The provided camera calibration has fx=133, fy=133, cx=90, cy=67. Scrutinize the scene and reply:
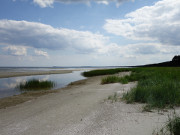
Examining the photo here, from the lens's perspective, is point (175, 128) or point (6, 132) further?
point (6, 132)

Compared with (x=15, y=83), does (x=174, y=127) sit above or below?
above

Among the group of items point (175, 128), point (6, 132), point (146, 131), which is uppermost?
point (175, 128)

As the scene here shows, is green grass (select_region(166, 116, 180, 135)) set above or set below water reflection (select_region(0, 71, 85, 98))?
above

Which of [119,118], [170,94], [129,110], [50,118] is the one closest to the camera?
[119,118]

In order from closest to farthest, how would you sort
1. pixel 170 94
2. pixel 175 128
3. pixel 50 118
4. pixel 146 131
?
pixel 175 128, pixel 146 131, pixel 50 118, pixel 170 94

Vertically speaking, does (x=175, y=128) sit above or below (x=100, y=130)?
above

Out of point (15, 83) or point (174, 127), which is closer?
point (174, 127)

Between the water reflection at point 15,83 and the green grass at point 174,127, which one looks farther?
the water reflection at point 15,83

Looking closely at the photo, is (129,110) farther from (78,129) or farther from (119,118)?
(78,129)

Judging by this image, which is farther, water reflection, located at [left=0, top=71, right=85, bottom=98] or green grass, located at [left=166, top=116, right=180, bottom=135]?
water reflection, located at [left=0, top=71, right=85, bottom=98]

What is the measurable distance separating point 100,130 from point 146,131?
1032 millimetres

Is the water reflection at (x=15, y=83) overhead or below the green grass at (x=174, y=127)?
below

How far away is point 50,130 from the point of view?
3334 millimetres

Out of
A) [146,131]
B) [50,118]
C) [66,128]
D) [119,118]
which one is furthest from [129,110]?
[50,118]
